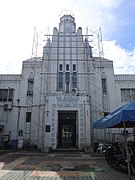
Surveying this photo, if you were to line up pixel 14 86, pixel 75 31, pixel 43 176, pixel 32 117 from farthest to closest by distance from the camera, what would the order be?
pixel 75 31, pixel 14 86, pixel 32 117, pixel 43 176

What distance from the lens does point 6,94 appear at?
20.5 m

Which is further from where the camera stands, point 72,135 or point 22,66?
point 72,135

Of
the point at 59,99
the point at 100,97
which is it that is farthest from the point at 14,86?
the point at 100,97

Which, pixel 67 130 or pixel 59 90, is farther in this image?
pixel 67 130

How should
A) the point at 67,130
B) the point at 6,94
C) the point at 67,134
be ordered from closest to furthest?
the point at 6,94
the point at 67,134
the point at 67,130

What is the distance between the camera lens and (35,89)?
20.3 metres

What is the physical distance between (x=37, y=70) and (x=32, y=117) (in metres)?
5.45

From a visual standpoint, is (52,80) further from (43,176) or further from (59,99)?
(43,176)

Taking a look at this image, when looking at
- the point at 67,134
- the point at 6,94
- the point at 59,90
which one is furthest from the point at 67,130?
the point at 6,94

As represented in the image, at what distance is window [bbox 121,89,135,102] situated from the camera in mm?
Result: 20375

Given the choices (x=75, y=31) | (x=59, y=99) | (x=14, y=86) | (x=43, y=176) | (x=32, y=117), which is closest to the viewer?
(x=43, y=176)

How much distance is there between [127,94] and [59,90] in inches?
301

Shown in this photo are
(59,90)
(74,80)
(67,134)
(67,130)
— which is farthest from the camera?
(67,130)

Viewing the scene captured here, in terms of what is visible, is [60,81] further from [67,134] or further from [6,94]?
[67,134]
